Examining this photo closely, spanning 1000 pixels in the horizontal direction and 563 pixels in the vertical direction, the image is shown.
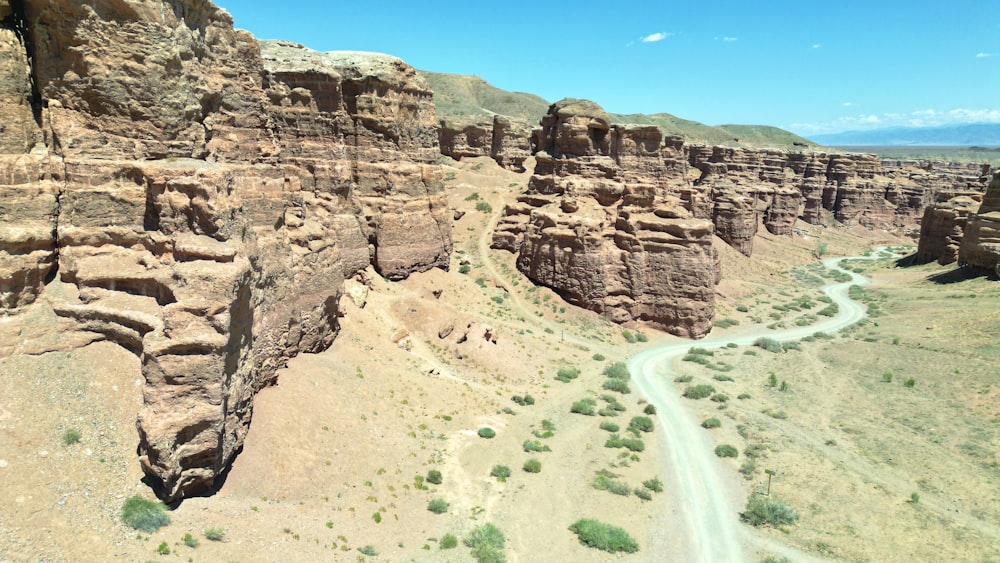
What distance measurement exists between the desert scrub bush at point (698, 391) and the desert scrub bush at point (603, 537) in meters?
14.0

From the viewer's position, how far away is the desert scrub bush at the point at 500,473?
68.1 feet

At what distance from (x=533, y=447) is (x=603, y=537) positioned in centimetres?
560

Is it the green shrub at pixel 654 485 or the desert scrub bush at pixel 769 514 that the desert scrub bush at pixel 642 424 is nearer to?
the green shrub at pixel 654 485

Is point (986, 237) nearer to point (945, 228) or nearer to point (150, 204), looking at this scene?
point (945, 228)

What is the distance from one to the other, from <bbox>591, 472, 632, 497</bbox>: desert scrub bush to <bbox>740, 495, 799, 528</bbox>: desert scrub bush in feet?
13.6

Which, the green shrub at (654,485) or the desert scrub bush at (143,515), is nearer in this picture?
the desert scrub bush at (143,515)

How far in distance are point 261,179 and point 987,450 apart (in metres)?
31.5

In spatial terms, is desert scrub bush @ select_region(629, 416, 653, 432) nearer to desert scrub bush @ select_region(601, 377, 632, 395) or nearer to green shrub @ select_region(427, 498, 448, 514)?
desert scrub bush @ select_region(601, 377, 632, 395)

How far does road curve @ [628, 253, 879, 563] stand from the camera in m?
18.6

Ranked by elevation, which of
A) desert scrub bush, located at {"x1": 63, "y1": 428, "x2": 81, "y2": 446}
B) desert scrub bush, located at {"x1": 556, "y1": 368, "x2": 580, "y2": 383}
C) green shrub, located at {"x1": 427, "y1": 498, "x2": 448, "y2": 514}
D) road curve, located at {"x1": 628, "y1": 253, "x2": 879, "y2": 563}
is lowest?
road curve, located at {"x1": 628, "y1": 253, "x2": 879, "y2": 563}

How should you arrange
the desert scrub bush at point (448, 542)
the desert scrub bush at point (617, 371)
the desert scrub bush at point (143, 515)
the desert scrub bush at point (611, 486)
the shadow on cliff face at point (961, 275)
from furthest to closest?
the shadow on cliff face at point (961, 275), the desert scrub bush at point (617, 371), the desert scrub bush at point (611, 486), the desert scrub bush at point (448, 542), the desert scrub bush at point (143, 515)

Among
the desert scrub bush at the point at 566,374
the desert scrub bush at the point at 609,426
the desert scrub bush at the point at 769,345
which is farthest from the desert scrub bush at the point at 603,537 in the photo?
the desert scrub bush at the point at 769,345

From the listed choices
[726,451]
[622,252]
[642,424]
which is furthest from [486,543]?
[622,252]

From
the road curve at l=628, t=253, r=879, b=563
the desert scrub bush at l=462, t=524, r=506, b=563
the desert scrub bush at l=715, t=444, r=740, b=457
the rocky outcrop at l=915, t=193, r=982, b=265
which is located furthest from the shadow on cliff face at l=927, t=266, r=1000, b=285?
the desert scrub bush at l=462, t=524, r=506, b=563
